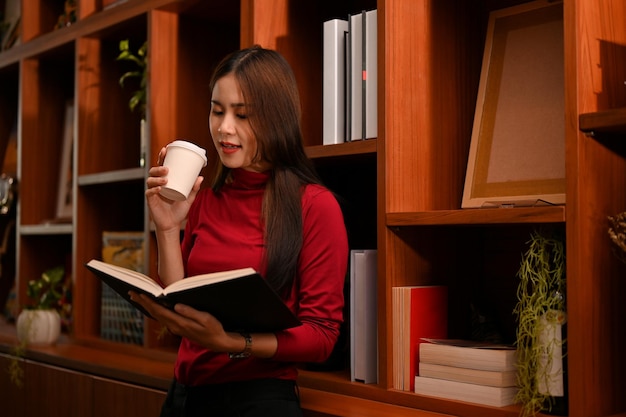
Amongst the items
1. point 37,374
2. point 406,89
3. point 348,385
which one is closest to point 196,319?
point 348,385

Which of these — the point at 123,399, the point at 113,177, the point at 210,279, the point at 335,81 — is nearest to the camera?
the point at 210,279

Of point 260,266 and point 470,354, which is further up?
point 260,266

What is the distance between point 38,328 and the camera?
2.61 metres

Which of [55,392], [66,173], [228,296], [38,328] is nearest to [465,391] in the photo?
[228,296]

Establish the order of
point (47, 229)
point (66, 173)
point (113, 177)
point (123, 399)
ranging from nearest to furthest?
point (123, 399)
point (113, 177)
point (47, 229)
point (66, 173)

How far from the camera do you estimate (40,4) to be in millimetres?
3105

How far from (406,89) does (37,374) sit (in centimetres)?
147

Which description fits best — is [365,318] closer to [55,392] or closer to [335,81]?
[335,81]

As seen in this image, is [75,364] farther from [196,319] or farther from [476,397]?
[476,397]

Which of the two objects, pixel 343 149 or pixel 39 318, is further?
pixel 39 318

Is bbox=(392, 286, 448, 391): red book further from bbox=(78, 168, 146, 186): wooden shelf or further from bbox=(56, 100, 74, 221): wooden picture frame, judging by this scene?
bbox=(56, 100, 74, 221): wooden picture frame

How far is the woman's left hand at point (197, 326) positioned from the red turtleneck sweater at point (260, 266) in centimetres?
8

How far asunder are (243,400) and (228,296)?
0.27 meters

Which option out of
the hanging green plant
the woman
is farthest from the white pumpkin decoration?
the hanging green plant
